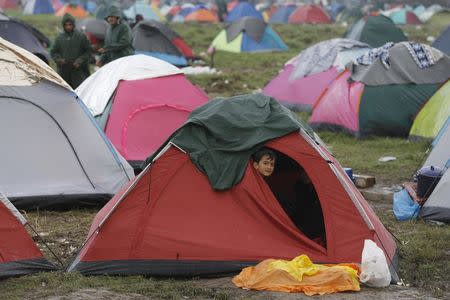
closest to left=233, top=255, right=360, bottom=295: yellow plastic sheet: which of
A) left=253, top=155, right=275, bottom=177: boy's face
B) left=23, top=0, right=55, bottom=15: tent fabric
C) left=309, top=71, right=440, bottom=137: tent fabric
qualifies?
left=253, top=155, right=275, bottom=177: boy's face

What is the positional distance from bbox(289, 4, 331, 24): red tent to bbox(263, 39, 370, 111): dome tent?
28.3 meters

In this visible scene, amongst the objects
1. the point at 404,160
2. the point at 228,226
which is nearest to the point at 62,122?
the point at 228,226

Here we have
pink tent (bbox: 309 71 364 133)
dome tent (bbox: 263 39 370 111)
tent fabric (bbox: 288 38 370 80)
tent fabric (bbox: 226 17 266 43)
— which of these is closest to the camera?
pink tent (bbox: 309 71 364 133)

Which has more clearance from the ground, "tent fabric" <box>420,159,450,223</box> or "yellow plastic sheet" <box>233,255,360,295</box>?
"yellow plastic sheet" <box>233,255,360,295</box>

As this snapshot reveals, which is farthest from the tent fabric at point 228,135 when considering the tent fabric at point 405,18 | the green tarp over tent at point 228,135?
the tent fabric at point 405,18

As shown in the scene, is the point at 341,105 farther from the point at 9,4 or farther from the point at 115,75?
the point at 9,4

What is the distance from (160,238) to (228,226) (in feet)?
1.78

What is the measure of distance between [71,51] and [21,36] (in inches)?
251

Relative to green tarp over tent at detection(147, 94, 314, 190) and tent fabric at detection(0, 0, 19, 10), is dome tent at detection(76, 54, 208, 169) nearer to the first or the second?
green tarp over tent at detection(147, 94, 314, 190)

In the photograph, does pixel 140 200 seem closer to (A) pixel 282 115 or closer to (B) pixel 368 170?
(A) pixel 282 115

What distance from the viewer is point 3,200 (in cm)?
784

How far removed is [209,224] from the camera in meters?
7.65

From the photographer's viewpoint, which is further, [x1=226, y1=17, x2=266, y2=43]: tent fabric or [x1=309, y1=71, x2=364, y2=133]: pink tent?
[x1=226, y1=17, x2=266, y2=43]: tent fabric

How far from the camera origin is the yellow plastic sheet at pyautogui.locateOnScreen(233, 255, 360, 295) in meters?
7.09
